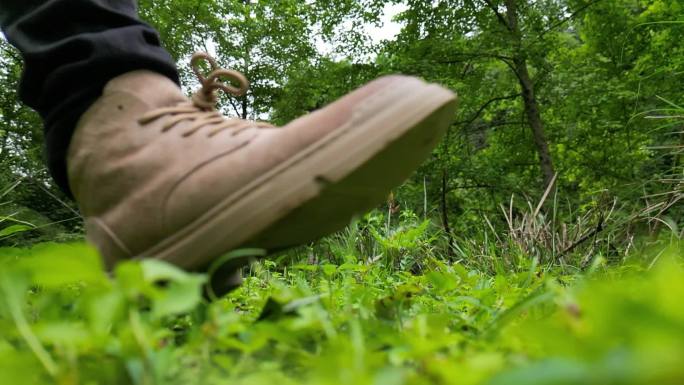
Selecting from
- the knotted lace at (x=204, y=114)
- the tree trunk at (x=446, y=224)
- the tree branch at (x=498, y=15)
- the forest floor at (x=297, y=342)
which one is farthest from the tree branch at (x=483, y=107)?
the forest floor at (x=297, y=342)

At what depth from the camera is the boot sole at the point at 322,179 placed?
739 mm

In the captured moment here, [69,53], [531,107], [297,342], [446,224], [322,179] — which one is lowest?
[446,224]

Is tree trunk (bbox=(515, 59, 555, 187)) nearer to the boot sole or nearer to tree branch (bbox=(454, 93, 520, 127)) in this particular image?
tree branch (bbox=(454, 93, 520, 127))

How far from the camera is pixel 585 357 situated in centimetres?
31

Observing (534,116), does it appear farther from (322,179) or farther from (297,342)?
(297,342)

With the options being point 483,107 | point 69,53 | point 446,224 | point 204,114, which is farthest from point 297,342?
point 483,107

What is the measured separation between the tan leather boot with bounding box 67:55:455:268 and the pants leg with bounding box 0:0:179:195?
0.17 feet

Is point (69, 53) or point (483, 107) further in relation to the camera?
point (483, 107)

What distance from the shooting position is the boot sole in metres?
0.74

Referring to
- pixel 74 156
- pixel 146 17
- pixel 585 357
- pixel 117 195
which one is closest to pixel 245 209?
pixel 117 195

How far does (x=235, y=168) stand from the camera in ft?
2.62

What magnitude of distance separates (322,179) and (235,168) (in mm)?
145

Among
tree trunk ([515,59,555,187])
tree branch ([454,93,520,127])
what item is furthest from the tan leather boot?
tree branch ([454,93,520,127])

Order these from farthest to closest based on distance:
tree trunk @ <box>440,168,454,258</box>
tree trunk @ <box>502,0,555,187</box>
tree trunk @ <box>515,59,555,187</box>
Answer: tree trunk @ <box>515,59,555,187</box>, tree trunk @ <box>502,0,555,187</box>, tree trunk @ <box>440,168,454,258</box>
